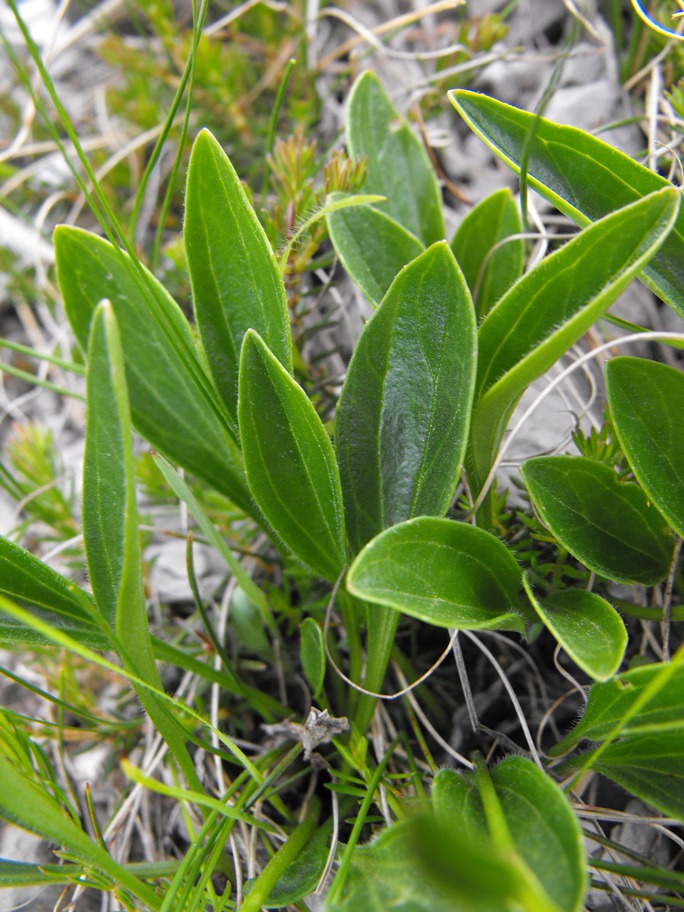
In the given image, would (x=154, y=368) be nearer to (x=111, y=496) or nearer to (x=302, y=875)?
(x=111, y=496)

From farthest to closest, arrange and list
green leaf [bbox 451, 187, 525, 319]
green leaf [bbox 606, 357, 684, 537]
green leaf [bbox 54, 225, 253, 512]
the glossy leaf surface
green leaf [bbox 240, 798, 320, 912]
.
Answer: green leaf [bbox 451, 187, 525, 319] < green leaf [bbox 54, 225, 253, 512] < green leaf [bbox 606, 357, 684, 537] < green leaf [bbox 240, 798, 320, 912] < the glossy leaf surface

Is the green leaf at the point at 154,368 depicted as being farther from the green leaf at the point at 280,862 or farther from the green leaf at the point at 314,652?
the green leaf at the point at 280,862

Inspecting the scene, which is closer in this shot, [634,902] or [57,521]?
[634,902]

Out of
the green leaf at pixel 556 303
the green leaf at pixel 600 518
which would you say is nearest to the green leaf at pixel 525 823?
the green leaf at pixel 600 518

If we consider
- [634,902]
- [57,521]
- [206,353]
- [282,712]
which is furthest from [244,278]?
[634,902]

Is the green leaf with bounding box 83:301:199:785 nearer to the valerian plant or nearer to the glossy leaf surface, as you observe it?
the valerian plant

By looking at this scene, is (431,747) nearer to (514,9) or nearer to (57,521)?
(57,521)

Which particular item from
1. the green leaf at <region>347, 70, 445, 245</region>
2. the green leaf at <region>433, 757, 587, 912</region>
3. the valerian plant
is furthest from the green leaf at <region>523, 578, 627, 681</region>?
the green leaf at <region>347, 70, 445, 245</region>
